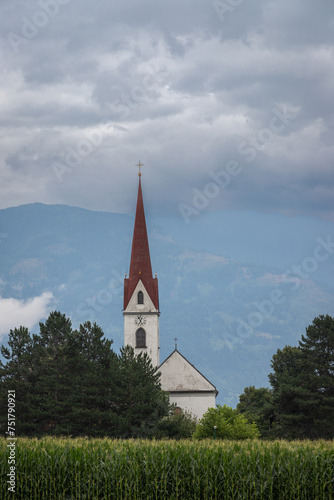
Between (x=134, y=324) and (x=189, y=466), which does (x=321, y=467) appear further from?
(x=134, y=324)

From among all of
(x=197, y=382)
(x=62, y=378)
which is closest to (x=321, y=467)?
(x=62, y=378)

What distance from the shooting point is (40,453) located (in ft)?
96.2

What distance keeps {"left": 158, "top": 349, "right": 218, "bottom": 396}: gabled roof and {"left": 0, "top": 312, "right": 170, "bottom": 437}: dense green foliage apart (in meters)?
13.9

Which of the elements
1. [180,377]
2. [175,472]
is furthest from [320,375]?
[175,472]

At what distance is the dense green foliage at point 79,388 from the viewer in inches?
2024

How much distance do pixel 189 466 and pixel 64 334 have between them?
3487 centimetres

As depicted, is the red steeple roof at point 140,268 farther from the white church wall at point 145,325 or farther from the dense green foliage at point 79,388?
the dense green foliage at point 79,388

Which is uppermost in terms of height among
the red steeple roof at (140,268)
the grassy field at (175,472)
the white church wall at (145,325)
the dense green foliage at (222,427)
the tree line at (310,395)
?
the red steeple roof at (140,268)

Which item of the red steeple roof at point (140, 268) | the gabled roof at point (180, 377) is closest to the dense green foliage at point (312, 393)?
the gabled roof at point (180, 377)

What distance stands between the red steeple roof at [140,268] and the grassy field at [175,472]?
43882 mm

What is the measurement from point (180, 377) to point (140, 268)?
513 inches

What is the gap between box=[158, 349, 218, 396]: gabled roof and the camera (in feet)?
238

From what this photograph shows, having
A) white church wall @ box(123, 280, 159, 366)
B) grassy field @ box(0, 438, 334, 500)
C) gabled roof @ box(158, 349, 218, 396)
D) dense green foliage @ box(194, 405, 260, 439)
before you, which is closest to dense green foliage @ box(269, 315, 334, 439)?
dense green foliage @ box(194, 405, 260, 439)

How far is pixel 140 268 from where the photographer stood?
244 feet
